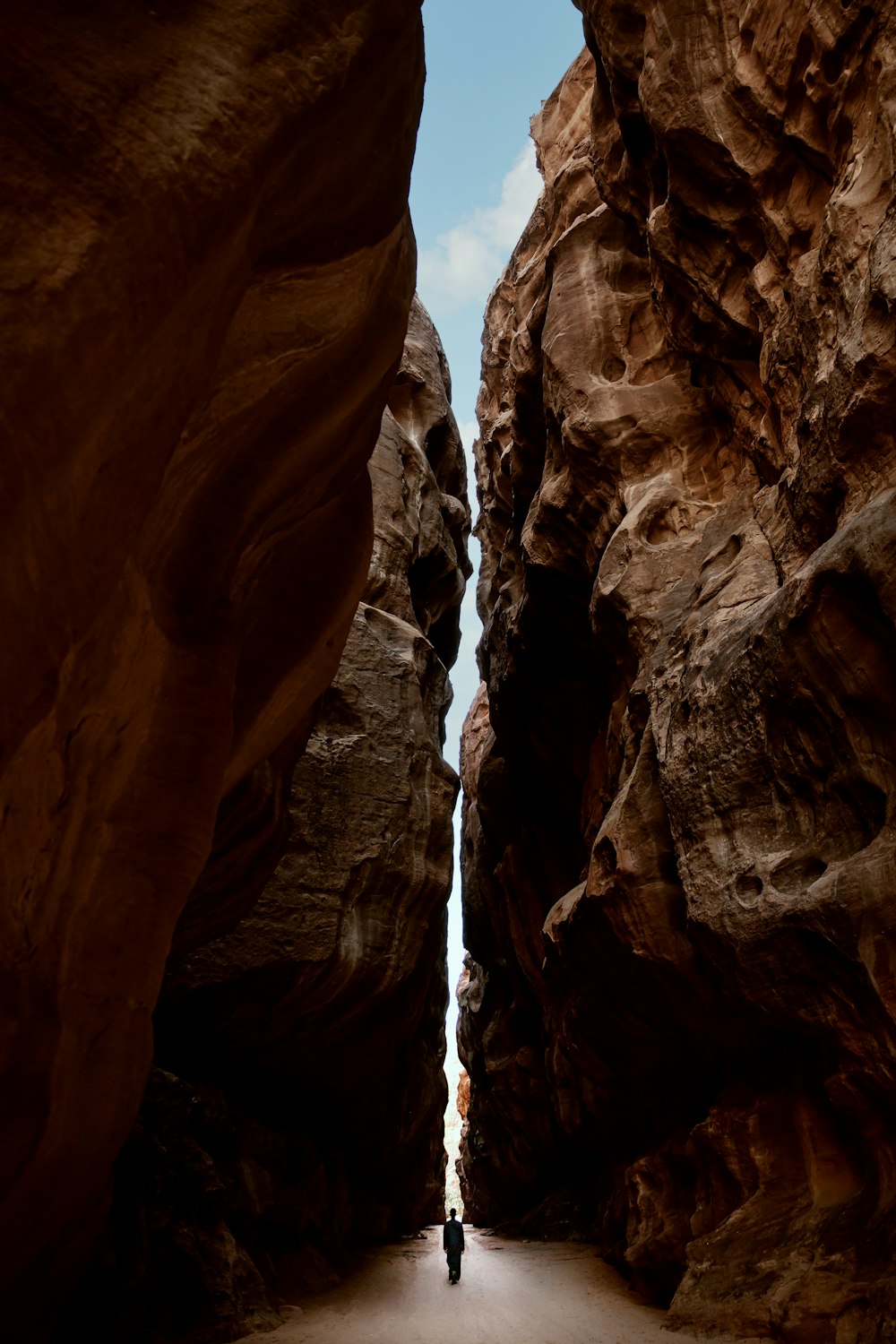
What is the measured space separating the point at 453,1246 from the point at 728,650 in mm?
9453

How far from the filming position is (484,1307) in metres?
10.7

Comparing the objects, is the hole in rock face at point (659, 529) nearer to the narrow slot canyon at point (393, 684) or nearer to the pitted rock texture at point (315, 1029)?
the narrow slot canyon at point (393, 684)

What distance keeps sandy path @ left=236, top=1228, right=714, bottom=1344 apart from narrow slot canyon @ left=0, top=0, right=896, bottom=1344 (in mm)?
153

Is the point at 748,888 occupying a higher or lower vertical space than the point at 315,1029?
higher

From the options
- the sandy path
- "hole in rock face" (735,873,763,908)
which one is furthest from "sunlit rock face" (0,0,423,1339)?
"hole in rock face" (735,873,763,908)

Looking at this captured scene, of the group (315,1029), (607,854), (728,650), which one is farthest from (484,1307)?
(728,650)

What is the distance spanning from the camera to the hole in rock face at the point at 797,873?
26.6ft

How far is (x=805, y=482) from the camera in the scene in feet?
29.9

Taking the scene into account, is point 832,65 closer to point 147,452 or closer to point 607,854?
point 607,854

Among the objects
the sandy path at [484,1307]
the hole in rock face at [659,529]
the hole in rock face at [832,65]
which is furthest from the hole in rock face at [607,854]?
the hole in rock face at [832,65]

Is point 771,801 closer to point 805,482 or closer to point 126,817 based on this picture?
point 805,482

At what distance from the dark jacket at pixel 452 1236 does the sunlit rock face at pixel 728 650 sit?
87.8 inches

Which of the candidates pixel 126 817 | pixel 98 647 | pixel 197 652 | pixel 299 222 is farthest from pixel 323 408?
pixel 126 817

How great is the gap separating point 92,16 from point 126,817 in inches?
161
